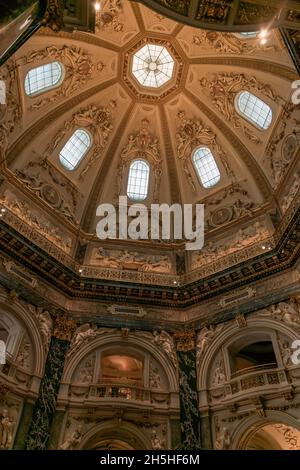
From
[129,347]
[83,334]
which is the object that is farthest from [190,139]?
[83,334]

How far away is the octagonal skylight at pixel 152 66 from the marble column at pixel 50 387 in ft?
52.2

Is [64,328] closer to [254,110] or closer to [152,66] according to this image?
[254,110]

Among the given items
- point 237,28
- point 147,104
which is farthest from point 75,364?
point 147,104

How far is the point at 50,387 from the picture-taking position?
589 inches

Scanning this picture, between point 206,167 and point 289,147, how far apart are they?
6188 mm

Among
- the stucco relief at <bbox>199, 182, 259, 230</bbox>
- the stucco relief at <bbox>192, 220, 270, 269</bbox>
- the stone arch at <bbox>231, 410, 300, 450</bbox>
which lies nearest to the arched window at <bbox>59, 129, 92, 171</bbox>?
the stucco relief at <bbox>199, 182, 259, 230</bbox>

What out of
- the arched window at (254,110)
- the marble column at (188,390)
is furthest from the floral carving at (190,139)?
the marble column at (188,390)

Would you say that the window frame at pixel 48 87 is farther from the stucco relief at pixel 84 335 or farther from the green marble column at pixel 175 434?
the green marble column at pixel 175 434

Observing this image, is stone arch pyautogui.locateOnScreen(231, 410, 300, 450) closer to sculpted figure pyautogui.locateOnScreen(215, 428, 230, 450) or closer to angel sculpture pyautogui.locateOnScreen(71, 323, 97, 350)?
sculpted figure pyautogui.locateOnScreen(215, 428, 230, 450)

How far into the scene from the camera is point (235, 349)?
676 inches

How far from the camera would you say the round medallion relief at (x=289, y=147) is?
56.0 feet

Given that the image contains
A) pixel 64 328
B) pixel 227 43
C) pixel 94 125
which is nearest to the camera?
pixel 64 328

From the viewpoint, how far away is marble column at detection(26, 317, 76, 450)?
13.6m

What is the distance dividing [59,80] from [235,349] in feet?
56.7
